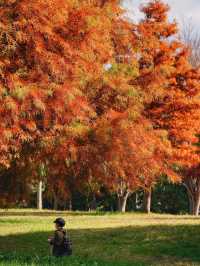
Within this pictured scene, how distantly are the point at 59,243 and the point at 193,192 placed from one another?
112 feet

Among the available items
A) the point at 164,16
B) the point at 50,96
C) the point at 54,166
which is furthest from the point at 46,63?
the point at 164,16

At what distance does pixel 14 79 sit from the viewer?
1485cm

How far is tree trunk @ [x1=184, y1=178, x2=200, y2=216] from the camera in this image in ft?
151

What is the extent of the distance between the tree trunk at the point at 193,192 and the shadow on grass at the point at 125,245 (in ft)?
76.9

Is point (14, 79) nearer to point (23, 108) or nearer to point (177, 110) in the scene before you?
point (23, 108)

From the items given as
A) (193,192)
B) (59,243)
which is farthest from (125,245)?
(193,192)

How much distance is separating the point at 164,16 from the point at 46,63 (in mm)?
19347

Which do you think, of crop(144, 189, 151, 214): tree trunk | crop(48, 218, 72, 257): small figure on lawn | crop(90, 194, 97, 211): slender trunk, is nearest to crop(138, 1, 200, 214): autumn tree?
crop(144, 189, 151, 214): tree trunk

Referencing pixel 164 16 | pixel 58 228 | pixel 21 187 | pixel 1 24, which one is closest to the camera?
pixel 58 228

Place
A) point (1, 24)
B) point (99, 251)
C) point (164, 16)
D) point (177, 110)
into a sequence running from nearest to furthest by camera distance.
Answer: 1. point (1, 24)
2. point (99, 251)
3. point (177, 110)
4. point (164, 16)

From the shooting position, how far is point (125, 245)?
18312 millimetres

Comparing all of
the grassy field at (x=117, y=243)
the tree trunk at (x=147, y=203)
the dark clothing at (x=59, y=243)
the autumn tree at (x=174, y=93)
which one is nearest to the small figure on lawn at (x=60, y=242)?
the dark clothing at (x=59, y=243)

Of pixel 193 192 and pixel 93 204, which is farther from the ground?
pixel 193 192

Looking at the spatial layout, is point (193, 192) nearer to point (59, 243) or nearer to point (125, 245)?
point (125, 245)
